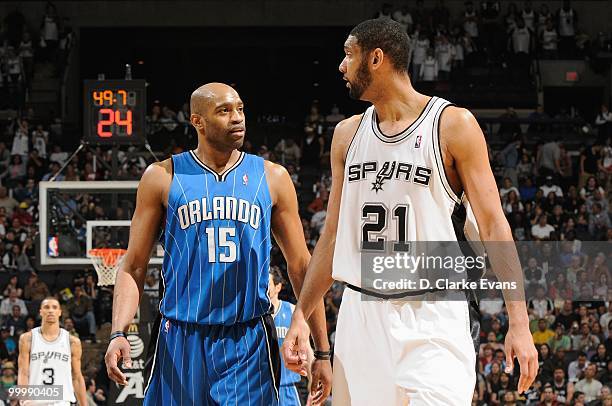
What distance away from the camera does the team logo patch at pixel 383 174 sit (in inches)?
162

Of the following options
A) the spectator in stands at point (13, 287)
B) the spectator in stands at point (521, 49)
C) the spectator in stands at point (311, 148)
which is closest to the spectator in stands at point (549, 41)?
the spectator in stands at point (521, 49)

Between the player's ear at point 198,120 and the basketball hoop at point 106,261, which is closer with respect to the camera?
the player's ear at point 198,120

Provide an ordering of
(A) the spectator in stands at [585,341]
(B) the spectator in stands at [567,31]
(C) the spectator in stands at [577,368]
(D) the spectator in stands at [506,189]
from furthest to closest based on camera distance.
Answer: (B) the spectator in stands at [567,31]
(D) the spectator in stands at [506,189]
(A) the spectator in stands at [585,341]
(C) the spectator in stands at [577,368]

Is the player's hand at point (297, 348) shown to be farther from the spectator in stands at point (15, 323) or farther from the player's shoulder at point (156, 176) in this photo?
the spectator in stands at point (15, 323)

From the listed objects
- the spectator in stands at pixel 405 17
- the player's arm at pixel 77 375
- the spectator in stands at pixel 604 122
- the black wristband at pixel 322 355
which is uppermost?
the spectator in stands at pixel 405 17

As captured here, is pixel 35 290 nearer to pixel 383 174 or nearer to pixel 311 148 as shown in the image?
pixel 311 148

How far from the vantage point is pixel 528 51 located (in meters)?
23.1

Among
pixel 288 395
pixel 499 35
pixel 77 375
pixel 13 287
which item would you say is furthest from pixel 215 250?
pixel 499 35

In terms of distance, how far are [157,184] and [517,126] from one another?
55.5 feet

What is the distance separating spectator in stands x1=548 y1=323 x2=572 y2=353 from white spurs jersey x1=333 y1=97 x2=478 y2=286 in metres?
11.2

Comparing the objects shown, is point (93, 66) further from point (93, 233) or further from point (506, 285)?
point (506, 285)

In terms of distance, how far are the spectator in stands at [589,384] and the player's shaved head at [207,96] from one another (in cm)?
1022

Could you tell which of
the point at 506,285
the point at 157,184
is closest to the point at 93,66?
the point at 157,184

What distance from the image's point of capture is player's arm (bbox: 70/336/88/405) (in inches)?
427
